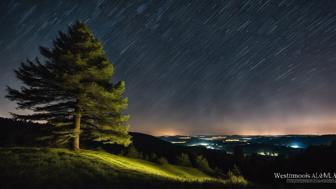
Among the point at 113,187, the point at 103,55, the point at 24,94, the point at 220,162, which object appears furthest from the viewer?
the point at 220,162

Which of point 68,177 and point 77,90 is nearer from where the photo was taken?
point 68,177

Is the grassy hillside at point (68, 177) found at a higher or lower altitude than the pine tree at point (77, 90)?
lower

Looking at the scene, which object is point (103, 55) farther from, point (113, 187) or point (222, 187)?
point (222, 187)

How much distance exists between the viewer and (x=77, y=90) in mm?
17312

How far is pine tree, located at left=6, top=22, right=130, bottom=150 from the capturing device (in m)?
16.9

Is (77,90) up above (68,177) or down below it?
above

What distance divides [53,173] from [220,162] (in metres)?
75.4

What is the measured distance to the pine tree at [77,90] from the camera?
16922mm

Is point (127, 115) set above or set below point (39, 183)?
above

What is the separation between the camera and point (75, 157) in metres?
14.2

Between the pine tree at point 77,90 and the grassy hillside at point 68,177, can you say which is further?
the pine tree at point 77,90

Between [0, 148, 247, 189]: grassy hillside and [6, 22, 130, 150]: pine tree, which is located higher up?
[6, 22, 130, 150]: pine tree

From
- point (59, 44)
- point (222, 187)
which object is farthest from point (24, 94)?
point (222, 187)

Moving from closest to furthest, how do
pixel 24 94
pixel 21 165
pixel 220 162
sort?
pixel 21 165 → pixel 24 94 → pixel 220 162
